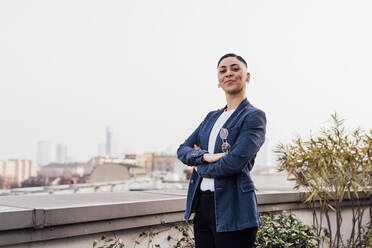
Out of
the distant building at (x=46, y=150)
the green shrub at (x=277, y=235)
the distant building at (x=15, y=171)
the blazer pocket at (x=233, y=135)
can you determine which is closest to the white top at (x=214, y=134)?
the blazer pocket at (x=233, y=135)

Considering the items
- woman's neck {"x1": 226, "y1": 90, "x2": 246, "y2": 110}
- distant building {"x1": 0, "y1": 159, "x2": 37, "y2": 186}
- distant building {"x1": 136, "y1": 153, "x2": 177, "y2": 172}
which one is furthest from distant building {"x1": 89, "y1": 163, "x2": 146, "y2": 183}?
distant building {"x1": 0, "y1": 159, "x2": 37, "y2": 186}

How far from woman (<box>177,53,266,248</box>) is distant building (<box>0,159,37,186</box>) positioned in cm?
5289

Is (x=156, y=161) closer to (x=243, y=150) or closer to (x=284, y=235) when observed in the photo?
(x=284, y=235)

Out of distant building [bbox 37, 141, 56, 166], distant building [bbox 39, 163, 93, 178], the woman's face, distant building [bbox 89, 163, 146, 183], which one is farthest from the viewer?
distant building [bbox 37, 141, 56, 166]

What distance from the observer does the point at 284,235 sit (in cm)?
322

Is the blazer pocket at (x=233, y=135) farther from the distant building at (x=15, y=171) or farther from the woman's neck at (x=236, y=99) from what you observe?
the distant building at (x=15, y=171)

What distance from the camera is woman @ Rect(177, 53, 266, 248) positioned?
5.98 feet

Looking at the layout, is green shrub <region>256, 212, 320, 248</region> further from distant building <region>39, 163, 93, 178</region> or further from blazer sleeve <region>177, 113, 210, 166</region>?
distant building <region>39, 163, 93, 178</region>

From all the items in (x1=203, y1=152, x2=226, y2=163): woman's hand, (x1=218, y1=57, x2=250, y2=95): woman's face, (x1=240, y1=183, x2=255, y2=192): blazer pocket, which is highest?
(x1=218, y1=57, x2=250, y2=95): woman's face

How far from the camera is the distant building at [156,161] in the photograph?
179 feet

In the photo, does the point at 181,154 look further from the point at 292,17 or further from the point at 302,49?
the point at 302,49

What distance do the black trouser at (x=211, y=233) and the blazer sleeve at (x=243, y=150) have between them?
133 mm

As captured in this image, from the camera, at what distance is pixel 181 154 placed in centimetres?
218

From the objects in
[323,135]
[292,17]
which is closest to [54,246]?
[323,135]
